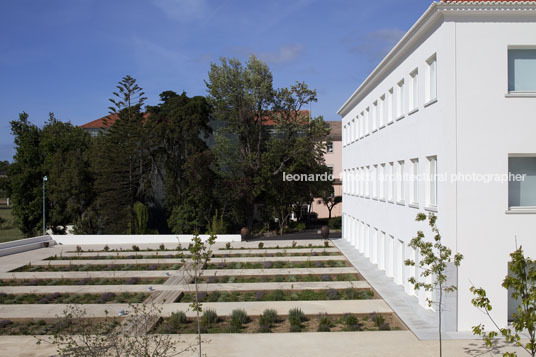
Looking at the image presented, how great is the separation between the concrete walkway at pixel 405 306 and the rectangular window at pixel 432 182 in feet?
10.4

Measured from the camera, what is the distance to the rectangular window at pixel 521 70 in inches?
488

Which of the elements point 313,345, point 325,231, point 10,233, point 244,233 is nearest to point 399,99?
point 313,345

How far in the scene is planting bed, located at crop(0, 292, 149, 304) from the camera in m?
16.0

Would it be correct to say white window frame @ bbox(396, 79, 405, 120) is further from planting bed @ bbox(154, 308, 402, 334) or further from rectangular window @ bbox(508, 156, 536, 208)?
planting bed @ bbox(154, 308, 402, 334)

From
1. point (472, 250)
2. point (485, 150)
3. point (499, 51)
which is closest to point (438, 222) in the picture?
point (472, 250)

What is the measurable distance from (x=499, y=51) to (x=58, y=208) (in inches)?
1444

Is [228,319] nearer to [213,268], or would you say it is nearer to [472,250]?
[472,250]

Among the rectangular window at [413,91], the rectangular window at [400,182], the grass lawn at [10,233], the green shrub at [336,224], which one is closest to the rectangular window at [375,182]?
the rectangular window at [400,182]

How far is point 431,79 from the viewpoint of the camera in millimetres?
13930

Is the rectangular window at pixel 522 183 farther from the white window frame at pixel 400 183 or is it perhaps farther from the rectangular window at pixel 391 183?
the rectangular window at pixel 391 183

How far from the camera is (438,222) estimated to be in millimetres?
12742

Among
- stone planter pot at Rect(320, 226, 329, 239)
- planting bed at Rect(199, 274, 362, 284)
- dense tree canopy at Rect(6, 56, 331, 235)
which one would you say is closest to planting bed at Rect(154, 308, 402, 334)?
planting bed at Rect(199, 274, 362, 284)

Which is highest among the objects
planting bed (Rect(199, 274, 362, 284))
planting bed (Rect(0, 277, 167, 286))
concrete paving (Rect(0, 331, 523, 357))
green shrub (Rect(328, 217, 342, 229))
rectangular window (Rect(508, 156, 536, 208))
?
rectangular window (Rect(508, 156, 536, 208))

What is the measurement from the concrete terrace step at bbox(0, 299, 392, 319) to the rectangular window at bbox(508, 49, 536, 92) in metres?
7.20
